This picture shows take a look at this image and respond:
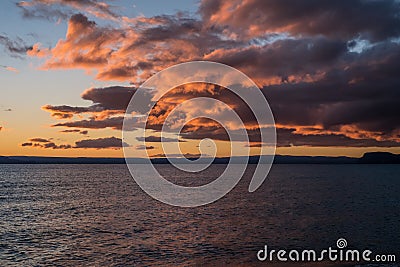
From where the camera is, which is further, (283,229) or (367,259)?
(283,229)

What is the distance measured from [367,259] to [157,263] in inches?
852

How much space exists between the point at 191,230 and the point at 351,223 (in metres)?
26.0

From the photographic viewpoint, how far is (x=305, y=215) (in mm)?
69812

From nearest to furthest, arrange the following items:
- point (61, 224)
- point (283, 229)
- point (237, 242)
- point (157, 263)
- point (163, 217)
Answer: point (157, 263) < point (237, 242) < point (283, 229) < point (61, 224) < point (163, 217)

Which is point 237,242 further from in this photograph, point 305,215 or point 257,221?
point 305,215

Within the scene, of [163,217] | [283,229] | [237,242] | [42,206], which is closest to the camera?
[237,242]

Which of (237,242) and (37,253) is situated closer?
(37,253)

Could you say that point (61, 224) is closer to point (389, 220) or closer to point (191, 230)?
point (191, 230)

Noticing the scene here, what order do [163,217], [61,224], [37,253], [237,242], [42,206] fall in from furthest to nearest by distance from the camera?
[42,206] < [163,217] < [61,224] < [237,242] < [37,253]

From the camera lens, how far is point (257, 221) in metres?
63.2

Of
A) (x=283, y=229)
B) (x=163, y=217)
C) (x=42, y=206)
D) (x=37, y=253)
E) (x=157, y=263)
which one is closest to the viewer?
(x=157, y=263)

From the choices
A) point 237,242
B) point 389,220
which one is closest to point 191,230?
point 237,242

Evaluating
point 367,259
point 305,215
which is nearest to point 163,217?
point 305,215

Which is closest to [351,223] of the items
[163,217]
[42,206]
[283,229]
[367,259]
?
[283,229]
